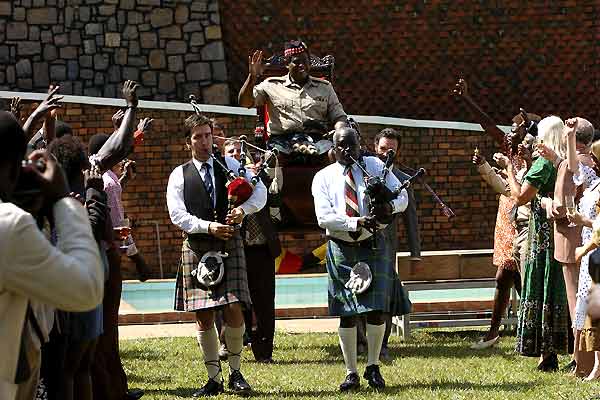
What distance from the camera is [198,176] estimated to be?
29.3ft

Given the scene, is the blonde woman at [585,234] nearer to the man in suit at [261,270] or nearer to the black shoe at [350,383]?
the black shoe at [350,383]

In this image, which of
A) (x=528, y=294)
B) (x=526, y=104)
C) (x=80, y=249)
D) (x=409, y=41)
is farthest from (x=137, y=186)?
(x=80, y=249)

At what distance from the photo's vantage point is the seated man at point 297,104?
1115cm

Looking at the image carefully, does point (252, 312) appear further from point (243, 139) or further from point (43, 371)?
point (43, 371)

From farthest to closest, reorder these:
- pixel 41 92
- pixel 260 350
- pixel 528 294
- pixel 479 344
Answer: pixel 41 92
pixel 479 344
pixel 260 350
pixel 528 294

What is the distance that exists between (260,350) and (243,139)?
1.70 meters

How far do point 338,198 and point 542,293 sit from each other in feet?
6.29

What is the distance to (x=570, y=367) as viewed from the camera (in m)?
9.95

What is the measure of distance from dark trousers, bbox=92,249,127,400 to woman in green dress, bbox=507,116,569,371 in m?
3.12

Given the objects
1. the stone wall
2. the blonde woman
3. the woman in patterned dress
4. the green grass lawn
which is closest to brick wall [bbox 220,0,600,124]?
the stone wall

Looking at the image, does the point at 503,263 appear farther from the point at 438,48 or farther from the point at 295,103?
the point at 438,48

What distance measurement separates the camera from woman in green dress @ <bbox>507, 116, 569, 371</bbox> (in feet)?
32.3

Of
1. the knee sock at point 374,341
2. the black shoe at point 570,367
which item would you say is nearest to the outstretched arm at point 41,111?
the knee sock at point 374,341

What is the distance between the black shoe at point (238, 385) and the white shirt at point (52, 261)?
193 inches
